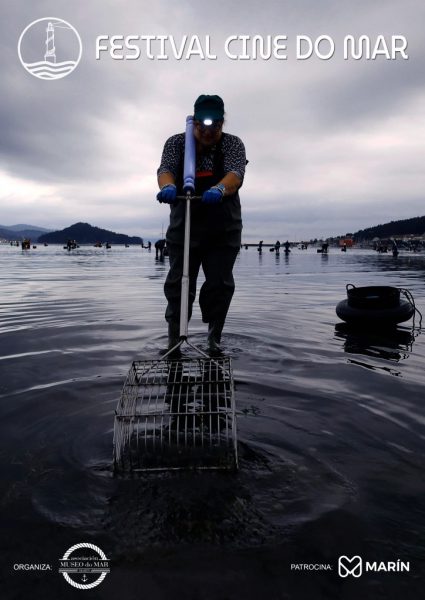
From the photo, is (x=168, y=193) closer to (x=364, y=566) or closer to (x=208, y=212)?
(x=208, y=212)

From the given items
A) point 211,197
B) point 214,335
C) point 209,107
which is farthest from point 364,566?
point 209,107

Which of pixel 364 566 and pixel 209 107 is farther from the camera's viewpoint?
pixel 209 107

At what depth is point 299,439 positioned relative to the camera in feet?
9.58

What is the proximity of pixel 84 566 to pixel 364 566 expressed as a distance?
49.0 inches

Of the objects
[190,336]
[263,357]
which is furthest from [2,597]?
[190,336]

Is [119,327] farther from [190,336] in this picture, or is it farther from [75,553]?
[75,553]

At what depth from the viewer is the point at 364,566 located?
1795 millimetres

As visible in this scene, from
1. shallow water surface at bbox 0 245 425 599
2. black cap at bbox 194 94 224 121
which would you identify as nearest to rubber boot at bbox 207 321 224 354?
shallow water surface at bbox 0 245 425 599

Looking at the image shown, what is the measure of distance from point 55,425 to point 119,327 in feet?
13.5

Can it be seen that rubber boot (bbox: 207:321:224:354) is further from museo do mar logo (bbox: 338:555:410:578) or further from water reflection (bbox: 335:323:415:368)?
museo do mar logo (bbox: 338:555:410:578)

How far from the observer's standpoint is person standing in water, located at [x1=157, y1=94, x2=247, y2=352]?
4.66 m

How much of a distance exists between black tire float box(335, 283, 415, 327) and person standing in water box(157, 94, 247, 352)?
3.08 m

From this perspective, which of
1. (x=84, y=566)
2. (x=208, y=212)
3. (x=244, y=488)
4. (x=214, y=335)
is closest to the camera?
(x=84, y=566)

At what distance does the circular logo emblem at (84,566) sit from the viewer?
5.64 ft
